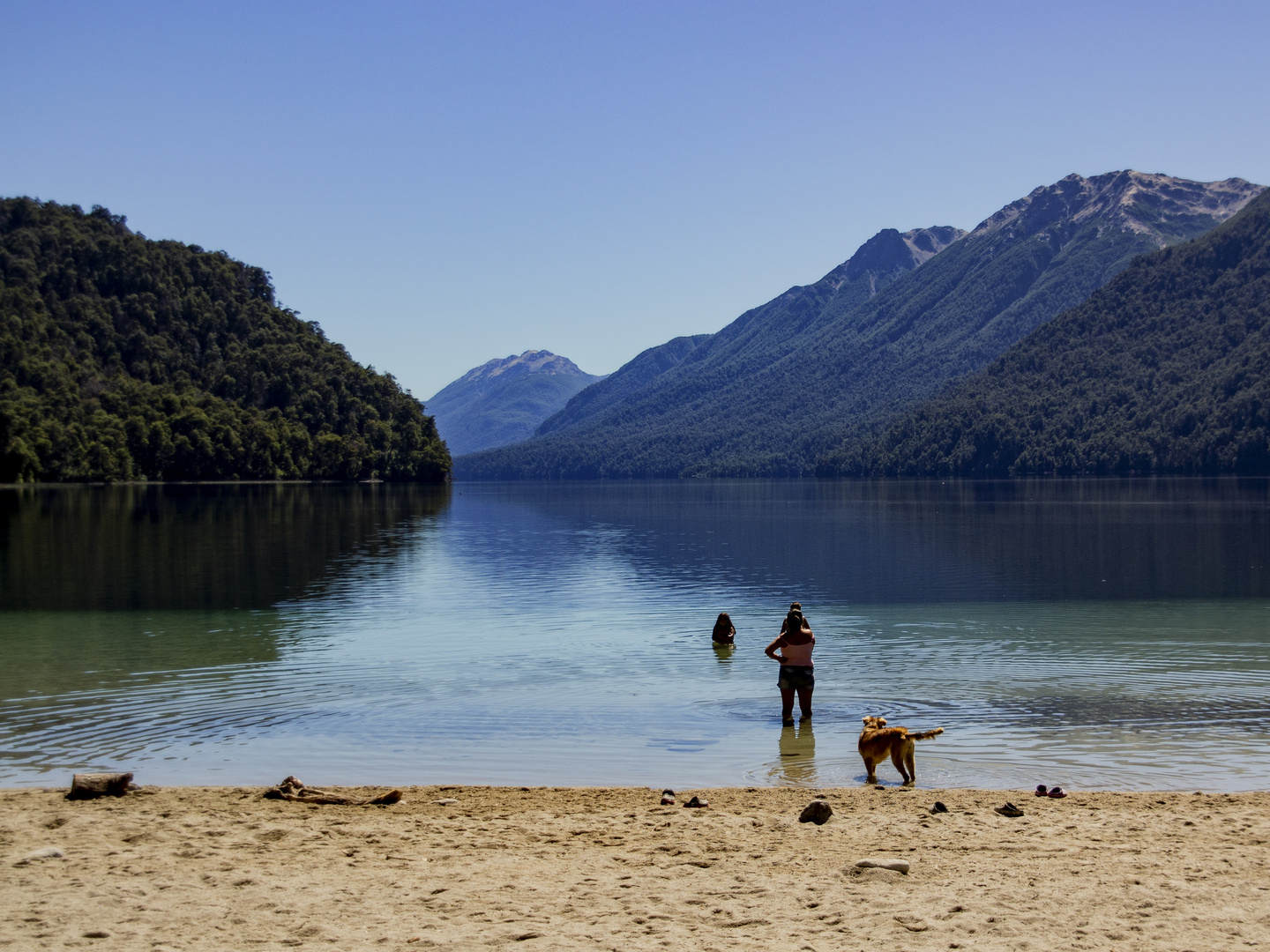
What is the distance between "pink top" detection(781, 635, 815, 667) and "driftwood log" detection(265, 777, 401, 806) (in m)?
8.43

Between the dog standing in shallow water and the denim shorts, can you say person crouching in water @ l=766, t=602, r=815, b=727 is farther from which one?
the dog standing in shallow water

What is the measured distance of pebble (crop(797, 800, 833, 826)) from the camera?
43.0 feet

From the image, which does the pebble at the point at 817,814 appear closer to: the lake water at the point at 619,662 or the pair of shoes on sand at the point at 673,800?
the pair of shoes on sand at the point at 673,800

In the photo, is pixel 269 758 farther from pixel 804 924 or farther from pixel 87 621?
pixel 87 621

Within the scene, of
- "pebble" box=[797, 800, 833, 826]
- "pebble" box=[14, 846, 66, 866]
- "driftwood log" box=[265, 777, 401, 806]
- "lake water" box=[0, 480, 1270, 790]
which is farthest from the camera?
"lake water" box=[0, 480, 1270, 790]

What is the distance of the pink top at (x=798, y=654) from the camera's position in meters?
20.2

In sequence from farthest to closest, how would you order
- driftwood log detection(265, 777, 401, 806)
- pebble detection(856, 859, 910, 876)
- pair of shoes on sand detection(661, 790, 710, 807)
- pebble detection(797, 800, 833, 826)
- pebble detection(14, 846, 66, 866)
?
driftwood log detection(265, 777, 401, 806) < pair of shoes on sand detection(661, 790, 710, 807) < pebble detection(797, 800, 833, 826) < pebble detection(14, 846, 66, 866) < pebble detection(856, 859, 910, 876)

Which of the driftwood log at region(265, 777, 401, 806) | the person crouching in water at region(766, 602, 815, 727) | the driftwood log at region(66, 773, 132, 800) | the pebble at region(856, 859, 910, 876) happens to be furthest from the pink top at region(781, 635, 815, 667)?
the driftwood log at region(66, 773, 132, 800)

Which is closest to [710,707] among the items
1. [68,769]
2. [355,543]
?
[68,769]

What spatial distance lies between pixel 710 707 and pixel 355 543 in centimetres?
4835

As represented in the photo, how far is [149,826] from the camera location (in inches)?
500

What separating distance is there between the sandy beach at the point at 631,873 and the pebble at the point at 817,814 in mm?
219

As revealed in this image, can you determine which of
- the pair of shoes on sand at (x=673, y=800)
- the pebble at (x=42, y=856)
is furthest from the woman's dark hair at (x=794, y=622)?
the pebble at (x=42, y=856)

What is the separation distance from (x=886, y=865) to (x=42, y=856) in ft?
28.5
